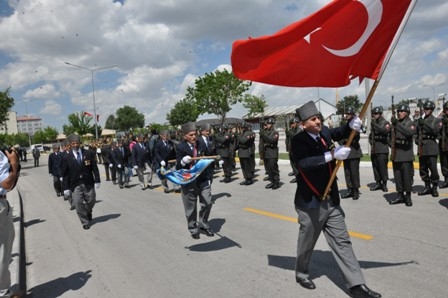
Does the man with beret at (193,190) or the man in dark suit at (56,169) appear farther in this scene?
the man in dark suit at (56,169)

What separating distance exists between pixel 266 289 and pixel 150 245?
9.13 ft

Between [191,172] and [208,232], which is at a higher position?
[191,172]

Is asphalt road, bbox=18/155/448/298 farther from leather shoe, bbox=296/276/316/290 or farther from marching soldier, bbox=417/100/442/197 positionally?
marching soldier, bbox=417/100/442/197

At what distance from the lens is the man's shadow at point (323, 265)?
4.45 metres

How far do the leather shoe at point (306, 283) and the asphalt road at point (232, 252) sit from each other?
0.08 meters

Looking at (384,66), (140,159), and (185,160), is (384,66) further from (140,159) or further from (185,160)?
(140,159)

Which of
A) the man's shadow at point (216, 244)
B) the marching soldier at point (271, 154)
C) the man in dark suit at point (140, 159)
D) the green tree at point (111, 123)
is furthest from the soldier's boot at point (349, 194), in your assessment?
the green tree at point (111, 123)

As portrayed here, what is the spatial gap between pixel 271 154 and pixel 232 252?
19.3 feet

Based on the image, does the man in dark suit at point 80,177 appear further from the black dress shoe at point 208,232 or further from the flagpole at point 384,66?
the flagpole at point 384,66

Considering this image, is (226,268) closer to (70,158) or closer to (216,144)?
(70,158)

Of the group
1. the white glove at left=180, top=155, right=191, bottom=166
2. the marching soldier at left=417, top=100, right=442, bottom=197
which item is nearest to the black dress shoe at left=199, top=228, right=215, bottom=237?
the white glove at left=180, top=155, right=191, bottom=166

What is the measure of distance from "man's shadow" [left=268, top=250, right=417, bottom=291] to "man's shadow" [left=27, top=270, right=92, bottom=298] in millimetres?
2536

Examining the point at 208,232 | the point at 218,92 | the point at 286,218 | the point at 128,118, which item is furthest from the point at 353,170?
the point at 128,118

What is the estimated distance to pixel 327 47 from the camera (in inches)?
168
